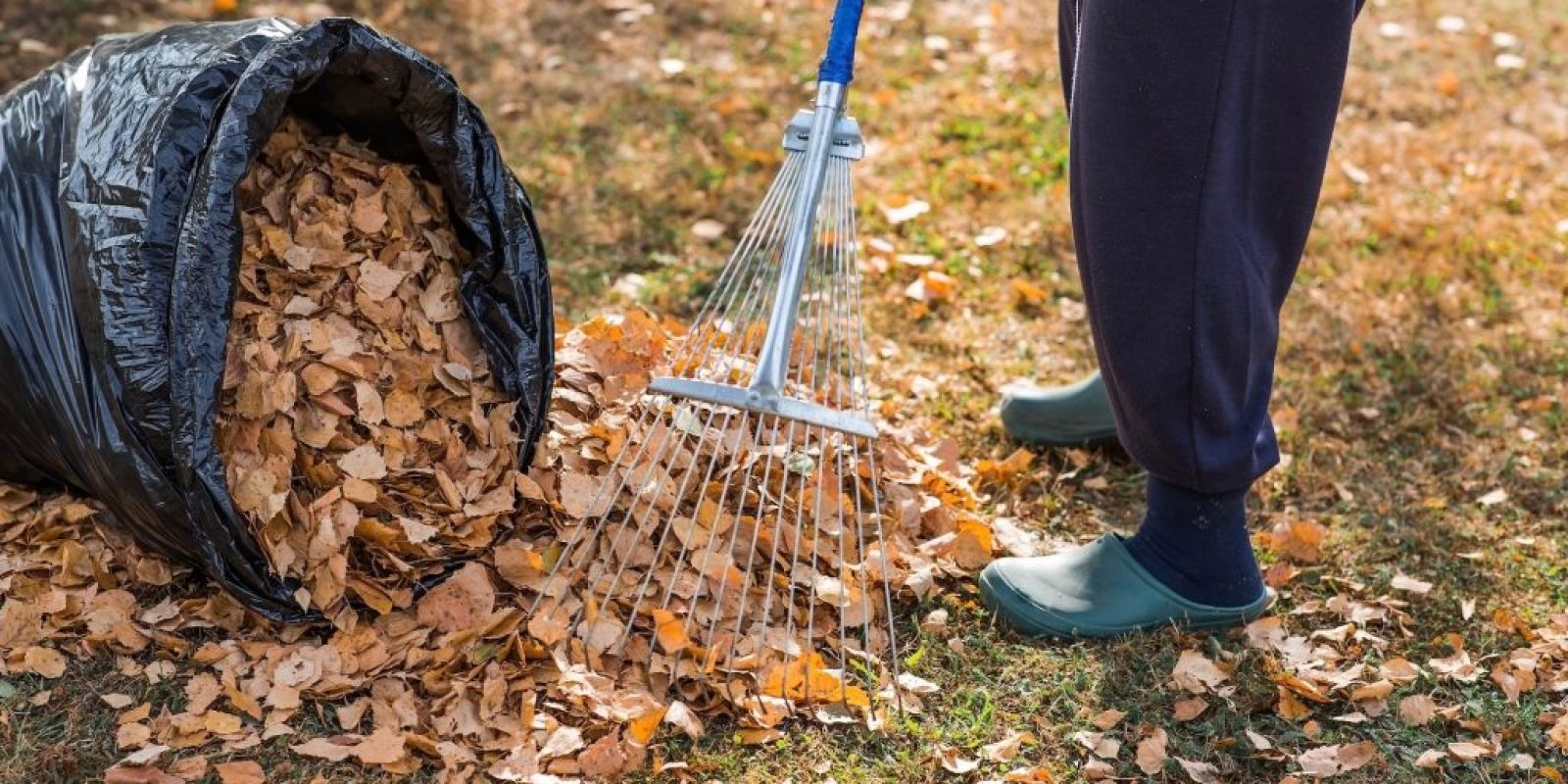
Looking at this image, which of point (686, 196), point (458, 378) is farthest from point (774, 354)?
point (686, 196)

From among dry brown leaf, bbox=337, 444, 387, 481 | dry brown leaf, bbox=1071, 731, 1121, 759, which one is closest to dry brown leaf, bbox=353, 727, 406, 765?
dry brown leaf, bbox=337, 444, 387, 481

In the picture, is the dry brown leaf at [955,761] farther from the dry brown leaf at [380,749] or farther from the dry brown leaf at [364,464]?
the dry brown leaf at [364,464]

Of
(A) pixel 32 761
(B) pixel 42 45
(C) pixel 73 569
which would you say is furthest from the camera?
(B) pixel 42 45

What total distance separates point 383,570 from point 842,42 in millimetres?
990

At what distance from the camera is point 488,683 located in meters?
1.93

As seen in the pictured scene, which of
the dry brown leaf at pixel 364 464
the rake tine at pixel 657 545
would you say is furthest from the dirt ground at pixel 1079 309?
the dry brown leaf at pixel 364 464

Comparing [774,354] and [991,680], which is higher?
[774,354]

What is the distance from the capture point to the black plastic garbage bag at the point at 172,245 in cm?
183

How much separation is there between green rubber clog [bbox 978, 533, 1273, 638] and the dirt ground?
32 millimetres

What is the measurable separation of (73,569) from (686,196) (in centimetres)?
184

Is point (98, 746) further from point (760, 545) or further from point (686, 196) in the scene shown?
point (686, 196)

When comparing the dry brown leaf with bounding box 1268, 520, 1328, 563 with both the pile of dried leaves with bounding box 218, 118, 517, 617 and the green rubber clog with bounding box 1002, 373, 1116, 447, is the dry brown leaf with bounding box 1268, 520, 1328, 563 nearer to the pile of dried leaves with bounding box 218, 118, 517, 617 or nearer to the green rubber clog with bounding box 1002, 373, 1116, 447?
the green rubber clog with bounding box 1002, 373, 1116, 447

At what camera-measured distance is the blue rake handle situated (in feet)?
6.67

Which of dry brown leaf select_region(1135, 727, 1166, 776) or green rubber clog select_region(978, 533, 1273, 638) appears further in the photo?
green rubber clog select_region(978, 533, 1273, 638)
